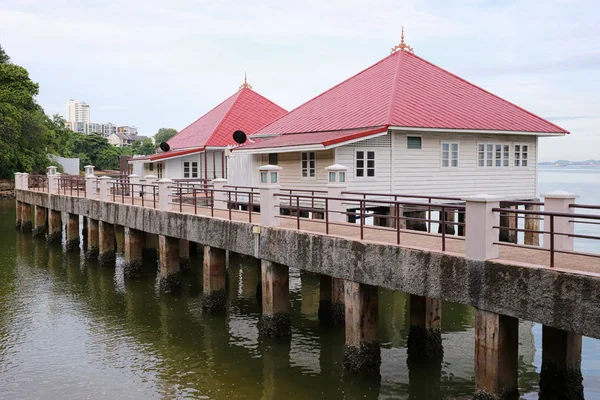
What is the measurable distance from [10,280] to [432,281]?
17707mm

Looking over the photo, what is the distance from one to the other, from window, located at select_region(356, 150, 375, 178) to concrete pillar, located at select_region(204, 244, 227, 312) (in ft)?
20.3

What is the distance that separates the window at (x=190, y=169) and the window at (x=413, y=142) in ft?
52.8

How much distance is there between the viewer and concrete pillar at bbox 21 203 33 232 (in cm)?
3638

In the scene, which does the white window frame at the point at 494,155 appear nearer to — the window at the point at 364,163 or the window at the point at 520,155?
the window at the point at 520,155

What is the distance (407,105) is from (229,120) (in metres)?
16.0

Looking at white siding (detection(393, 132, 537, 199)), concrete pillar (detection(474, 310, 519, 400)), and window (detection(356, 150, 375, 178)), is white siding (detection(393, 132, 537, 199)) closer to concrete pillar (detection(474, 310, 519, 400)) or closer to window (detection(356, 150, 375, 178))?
window (detection(356, 150, 375, 178))

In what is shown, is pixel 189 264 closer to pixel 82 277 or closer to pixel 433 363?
pixel 82 277

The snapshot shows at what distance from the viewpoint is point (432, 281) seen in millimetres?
10984

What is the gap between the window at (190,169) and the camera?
35.2m

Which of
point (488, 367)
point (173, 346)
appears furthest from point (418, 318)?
point (173, 346)

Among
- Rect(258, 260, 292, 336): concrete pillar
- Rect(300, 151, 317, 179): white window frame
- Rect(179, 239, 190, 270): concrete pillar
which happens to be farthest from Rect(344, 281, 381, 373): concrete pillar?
Rect(179, 239, 190, 270): concrete pillar

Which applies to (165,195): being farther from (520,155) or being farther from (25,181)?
(25,181)

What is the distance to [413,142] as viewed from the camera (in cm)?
2236

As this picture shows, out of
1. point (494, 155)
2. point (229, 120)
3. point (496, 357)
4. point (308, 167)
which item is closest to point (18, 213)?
point (229, 120)
